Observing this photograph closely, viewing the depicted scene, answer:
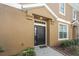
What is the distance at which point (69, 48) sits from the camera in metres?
4.13

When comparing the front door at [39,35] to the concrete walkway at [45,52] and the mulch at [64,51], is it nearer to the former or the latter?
the concrete walkway at [45,52]

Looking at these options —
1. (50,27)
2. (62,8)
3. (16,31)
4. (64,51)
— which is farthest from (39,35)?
(62,8)

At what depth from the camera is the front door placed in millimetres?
4195

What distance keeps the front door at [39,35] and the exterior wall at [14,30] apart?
0.12 m

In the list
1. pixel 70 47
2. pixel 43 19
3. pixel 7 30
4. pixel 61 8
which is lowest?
pixel 70 47

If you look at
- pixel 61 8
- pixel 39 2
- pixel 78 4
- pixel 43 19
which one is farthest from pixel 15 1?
pixel 78 4

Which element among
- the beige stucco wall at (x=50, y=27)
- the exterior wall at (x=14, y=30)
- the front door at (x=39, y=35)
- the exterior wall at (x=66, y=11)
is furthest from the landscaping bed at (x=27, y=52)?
the exterior wall at (x=66, y=11)

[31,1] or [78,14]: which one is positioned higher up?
[31,1]

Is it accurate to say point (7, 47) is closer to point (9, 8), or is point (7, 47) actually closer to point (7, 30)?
point (7, 30)

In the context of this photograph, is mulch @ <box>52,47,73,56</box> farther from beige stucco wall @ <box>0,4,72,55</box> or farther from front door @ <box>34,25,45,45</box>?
front door @ <box>34,25,45,45</box>

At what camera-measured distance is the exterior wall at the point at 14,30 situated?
12.5 ft

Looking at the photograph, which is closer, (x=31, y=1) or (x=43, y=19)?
(x=31, y=1)

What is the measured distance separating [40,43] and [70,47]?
859 mm

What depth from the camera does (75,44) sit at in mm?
4113
